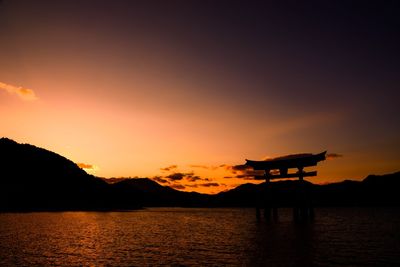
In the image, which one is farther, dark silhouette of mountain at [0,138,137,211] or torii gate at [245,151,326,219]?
dark silhouette of mountain at [0,138,137,211]

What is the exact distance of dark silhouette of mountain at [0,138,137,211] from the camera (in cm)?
13612

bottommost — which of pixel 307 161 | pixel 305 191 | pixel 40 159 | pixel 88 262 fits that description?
pixel 88 262

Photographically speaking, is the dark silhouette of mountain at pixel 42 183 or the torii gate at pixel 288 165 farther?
the dark silhouette of mountain at pixel 42 183

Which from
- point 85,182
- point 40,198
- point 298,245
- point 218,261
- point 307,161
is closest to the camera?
point 218,261

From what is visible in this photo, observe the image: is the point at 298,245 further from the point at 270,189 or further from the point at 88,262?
the point at 270,189

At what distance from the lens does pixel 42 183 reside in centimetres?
15450

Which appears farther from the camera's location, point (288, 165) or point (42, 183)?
point (42, 183)

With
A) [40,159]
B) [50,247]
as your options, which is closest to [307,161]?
[50,247]

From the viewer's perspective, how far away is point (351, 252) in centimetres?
2280

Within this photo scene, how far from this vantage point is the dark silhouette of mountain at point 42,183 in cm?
13612

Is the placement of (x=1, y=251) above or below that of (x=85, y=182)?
below

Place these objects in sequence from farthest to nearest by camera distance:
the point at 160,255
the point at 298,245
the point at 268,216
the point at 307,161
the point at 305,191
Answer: the point at 268,216
the point at 305,191
the point at 307,161
the point at 298,245
the point at 160,255

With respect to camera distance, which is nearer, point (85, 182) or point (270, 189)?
point (270, 189)

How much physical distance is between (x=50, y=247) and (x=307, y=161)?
31030mm
